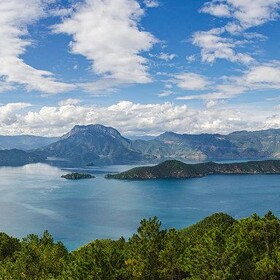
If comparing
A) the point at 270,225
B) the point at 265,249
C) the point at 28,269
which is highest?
the point at 270,225

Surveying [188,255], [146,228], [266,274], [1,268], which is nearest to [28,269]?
[1,268]

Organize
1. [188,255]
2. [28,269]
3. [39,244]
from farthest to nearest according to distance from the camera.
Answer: [39,244] < [28,269] < [188,255]

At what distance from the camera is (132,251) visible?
64125 millimetres

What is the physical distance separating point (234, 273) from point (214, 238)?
17.6 feet

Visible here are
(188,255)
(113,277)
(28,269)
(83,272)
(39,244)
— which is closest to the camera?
Result: (83,272)

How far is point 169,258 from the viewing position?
61969 millimetres

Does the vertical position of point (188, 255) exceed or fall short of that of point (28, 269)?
it exceeds it

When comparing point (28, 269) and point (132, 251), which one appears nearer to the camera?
point (132, 251)

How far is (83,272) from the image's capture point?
165ft

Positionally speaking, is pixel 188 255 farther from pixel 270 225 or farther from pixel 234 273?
pixel 270 225

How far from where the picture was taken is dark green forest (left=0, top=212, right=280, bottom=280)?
5275cm

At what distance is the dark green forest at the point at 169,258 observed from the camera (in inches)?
2077

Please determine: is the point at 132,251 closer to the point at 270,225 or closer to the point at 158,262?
the point at 158,262

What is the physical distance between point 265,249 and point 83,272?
1486 inches
